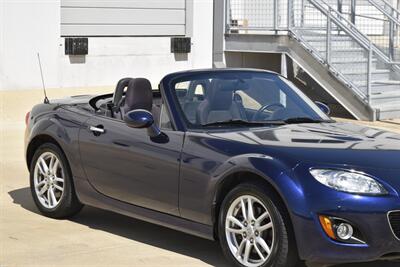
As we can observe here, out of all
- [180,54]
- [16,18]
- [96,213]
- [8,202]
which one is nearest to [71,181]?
[96,213]

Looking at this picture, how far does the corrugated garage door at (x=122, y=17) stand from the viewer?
51.8 ft

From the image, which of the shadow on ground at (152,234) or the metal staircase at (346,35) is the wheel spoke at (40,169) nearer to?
the shadow on ground at (152,234)

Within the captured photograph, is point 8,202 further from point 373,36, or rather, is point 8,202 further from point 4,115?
point 373,36

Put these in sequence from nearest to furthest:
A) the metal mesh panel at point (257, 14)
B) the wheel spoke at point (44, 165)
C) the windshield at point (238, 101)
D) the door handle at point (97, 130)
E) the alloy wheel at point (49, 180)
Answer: the windshield at point (238, 101), the door handle at point (97, 130), the alloy wheel at point (49, 180), the wheel spoke at point (44, 165), the metal mesh panel at point (257, 14)

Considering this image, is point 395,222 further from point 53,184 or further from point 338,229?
point 53,184

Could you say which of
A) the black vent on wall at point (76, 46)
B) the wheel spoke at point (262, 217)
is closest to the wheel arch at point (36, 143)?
the wheel spoke at point (262, 217)

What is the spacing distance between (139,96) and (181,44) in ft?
35.1

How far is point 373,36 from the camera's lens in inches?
672

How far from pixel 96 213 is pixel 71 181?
670 millimetres

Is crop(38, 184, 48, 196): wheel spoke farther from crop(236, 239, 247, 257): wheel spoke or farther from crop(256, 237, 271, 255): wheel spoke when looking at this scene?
crop(256, 237, 271, 255): wheel spoke

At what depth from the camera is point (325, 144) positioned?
5707 millimetres

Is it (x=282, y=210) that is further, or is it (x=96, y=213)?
(x=96, y=213)

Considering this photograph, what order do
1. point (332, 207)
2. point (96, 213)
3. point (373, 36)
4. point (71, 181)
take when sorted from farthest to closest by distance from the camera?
point (373, 36) → point (96, 213) → point (71, 181) → point (332, 207)

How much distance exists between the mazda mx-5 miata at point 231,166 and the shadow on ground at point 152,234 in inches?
10.3
